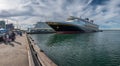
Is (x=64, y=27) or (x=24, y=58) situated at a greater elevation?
(x=64, y=27)

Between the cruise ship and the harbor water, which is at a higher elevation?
the cruise ship

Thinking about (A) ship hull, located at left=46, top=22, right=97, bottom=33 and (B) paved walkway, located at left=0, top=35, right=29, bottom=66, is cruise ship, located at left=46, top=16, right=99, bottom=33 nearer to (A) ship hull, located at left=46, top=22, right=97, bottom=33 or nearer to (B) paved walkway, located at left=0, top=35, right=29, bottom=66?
(A) ship hull, located at left=46, top=22, right=97, bottom=33

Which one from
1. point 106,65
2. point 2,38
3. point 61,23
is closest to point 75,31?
point 61,23

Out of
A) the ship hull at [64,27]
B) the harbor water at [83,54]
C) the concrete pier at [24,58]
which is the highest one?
the ship hull at [64,27]

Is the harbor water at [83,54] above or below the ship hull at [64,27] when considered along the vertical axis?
below

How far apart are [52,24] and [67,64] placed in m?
79.2

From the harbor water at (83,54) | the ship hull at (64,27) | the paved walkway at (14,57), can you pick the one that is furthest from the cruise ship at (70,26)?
the paved walkway at (14,57)

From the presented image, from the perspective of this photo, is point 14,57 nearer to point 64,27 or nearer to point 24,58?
point 24,58

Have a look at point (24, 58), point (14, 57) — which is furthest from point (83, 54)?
point (14, 57)

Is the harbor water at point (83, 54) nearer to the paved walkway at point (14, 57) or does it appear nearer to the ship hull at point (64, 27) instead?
the paved walkway at point (14, 57)

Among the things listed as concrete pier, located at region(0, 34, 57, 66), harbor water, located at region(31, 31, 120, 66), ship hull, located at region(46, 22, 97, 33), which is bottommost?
harbor water, located at region(31, 31, 120, 66)

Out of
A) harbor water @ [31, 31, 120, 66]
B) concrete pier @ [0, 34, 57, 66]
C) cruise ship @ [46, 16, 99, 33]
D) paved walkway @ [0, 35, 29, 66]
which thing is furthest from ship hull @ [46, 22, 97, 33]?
concrete pier @ [0, 34, 57, 66]

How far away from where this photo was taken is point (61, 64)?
15219 millimetres

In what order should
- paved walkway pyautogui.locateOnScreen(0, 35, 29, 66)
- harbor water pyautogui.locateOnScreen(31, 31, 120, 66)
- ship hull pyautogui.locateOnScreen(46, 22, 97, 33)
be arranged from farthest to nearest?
ship hull pyautogui.locateOnScreen(46, 22, 97, 33)
harbor water pyautogui.locateOnScreen(31, 31, 120, 66)
paved walkway pyautogui.locateOnScreen(0, 35, 29, 66)
